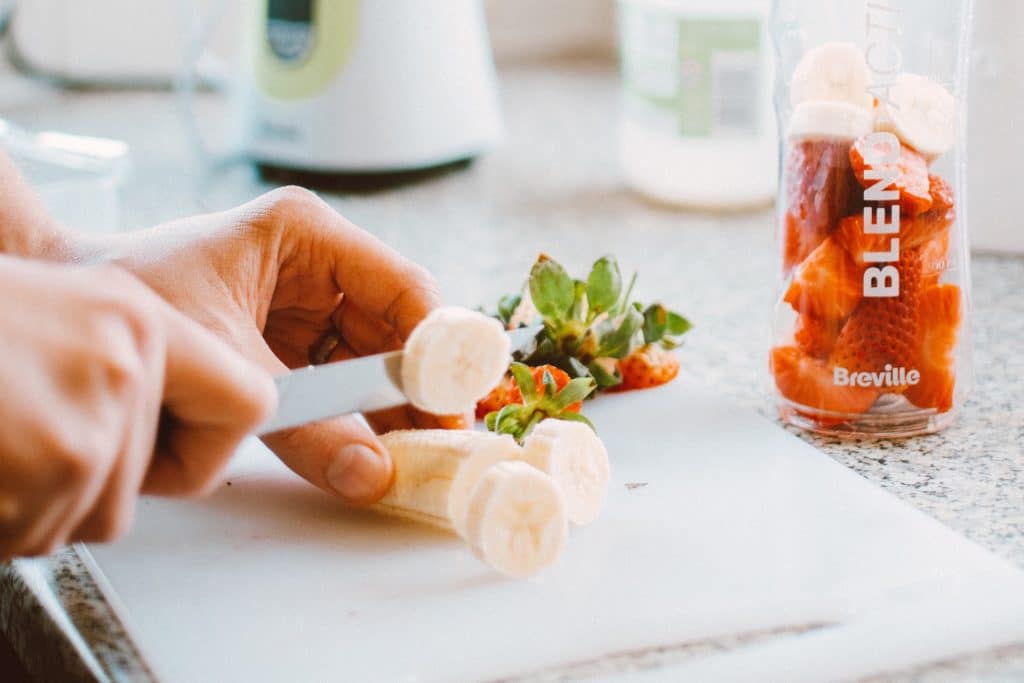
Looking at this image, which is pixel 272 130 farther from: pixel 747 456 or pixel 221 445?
pixel 221 445

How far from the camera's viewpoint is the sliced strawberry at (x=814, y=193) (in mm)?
812

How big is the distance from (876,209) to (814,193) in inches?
1.6

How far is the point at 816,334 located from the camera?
0.84 meters

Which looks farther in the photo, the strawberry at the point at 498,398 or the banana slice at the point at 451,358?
the strawberry at the point at 498,398

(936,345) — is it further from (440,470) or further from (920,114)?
(440,470)

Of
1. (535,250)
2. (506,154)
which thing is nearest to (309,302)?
(535,250)

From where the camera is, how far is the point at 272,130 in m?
1.45

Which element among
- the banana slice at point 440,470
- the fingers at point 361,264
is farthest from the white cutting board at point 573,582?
the fingers at point 361,264

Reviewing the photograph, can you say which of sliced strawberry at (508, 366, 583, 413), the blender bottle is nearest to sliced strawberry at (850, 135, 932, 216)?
the blender bottle

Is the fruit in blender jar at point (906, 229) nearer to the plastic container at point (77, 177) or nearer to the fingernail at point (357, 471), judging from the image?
the fingernail at point (357, 471)

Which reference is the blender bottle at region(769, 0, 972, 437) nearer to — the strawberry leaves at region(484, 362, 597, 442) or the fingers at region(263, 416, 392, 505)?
the strawberry leaves at region(484, 362, 597, 442)

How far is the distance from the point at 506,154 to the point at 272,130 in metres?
0.33

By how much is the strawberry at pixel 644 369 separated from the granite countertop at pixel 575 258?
0.05 metres

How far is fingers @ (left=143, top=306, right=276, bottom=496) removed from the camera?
542mm
